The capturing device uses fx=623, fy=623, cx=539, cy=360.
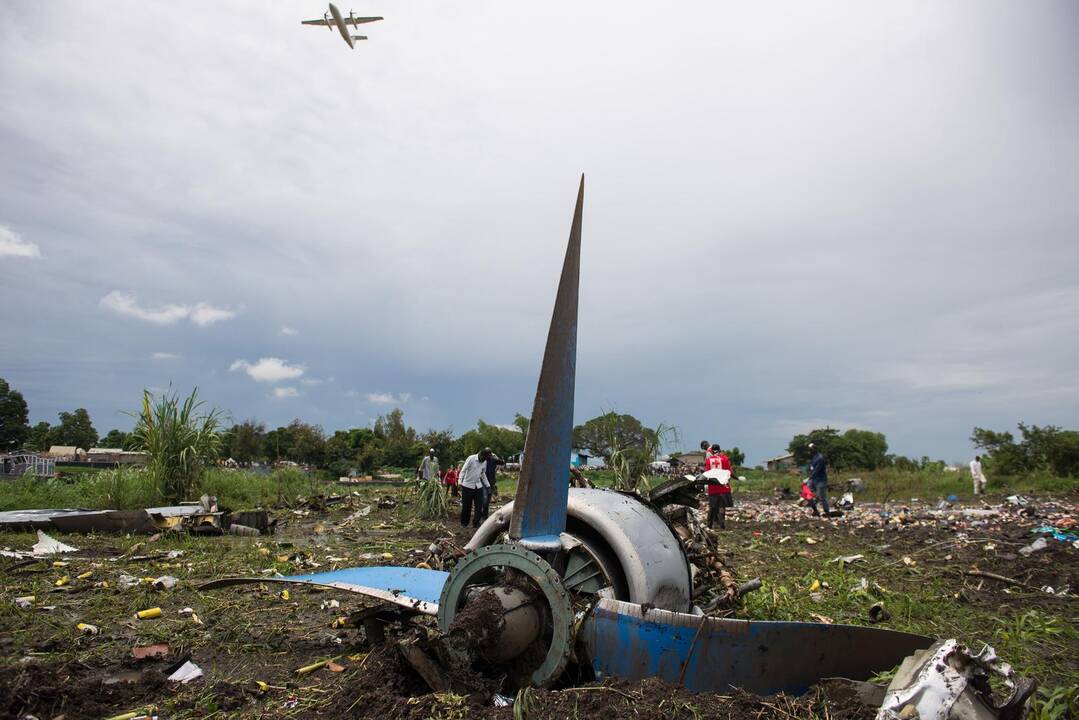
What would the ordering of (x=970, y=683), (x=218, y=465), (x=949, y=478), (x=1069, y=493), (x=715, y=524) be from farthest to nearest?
1. (x=949, y=478)
2. (x=1069, y=493)
3. (x=218, y=465)
4. (x=715, y=524)
5. (x=970, y=683)

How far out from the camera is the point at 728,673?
9.06 ft

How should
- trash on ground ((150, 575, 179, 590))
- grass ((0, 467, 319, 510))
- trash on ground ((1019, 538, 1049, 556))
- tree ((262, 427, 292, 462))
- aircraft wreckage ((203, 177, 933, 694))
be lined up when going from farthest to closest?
tree ((262, 427, 292, 462))
grass ((0, 467, 319, 510))
trash on ground ((1019, 538, 1049, 556))
trash on ground ((150, 575, 179, 590))
aircraft wreckage ((203, 177, 933, 694))

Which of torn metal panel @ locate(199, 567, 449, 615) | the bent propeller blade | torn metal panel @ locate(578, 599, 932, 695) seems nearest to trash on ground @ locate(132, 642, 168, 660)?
torn metal panel @ locate(199, 567, 449, 615)

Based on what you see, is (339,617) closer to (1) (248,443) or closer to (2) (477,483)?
(2) (477,483)

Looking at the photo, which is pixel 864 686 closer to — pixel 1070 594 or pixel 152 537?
pixel 1070 594

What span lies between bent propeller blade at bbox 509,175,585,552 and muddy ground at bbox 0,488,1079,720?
0.86 m

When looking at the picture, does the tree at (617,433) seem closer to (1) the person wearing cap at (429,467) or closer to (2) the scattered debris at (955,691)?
(1) the person wearing cap at (429,467)

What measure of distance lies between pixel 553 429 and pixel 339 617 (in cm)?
320

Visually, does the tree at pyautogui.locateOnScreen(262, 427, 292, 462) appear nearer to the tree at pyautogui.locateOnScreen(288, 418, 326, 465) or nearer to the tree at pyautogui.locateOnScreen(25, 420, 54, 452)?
the tree at pyautogui.locateOnScreen(288, 418, 326, 465)

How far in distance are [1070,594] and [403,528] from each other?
10657 mm

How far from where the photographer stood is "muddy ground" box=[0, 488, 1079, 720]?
2.84m

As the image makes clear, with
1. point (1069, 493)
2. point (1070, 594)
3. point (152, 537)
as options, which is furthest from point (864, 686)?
point (1069, 493)

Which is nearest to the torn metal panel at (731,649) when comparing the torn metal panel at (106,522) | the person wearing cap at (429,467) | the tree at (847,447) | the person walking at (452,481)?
the torn metal panel at (106,522)

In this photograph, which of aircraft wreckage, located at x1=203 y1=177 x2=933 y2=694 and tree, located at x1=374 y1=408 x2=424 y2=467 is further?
tree, located at x1=374 y1=408 x2=424 y2=467
